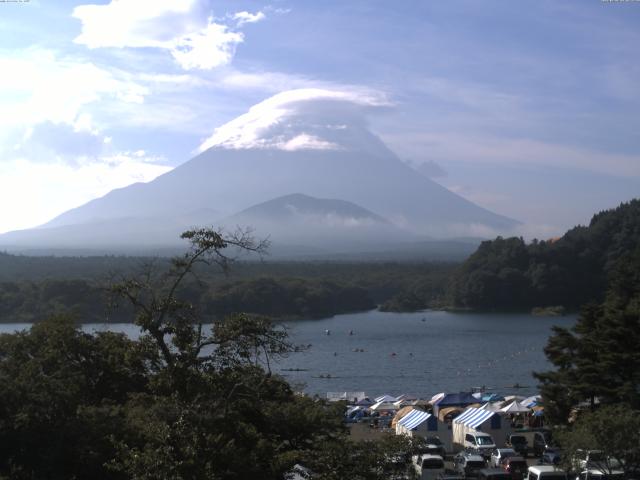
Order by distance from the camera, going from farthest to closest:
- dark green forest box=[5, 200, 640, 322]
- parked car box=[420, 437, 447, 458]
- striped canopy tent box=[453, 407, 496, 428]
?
dark green forest box=[5, 200, 640, 322]
striped canopy tent box=[453, 407, 496, 428]
parked car box=[420, 437, 447, 458]

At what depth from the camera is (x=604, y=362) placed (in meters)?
12.2

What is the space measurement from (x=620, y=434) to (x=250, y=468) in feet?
14.5

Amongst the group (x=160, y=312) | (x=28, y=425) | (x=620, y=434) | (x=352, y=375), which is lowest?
(x=352, y=375)

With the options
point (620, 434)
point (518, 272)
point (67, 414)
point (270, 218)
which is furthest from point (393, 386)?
point (270, 218)

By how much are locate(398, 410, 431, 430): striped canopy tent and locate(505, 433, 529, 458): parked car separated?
1383 mm

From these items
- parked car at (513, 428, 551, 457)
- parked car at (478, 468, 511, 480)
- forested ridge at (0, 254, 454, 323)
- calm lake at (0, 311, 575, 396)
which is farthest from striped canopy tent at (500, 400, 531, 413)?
forested ridge at (0, 254, 454, 323)

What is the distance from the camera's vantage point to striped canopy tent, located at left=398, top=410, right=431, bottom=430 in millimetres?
13844

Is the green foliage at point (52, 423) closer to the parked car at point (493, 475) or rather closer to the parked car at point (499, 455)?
the parked car at point (493, 475)

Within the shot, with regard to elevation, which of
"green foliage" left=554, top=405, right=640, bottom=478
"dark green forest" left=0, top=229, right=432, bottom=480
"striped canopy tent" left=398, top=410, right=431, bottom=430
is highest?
"dark green forest" left=0, top=229, right=432, bottom=480

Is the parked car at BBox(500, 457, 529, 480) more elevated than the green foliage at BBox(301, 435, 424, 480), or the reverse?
the green foliage at BBox(301, 435, 424, 480)

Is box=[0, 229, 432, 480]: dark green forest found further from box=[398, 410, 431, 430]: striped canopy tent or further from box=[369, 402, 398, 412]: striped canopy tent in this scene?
box=[369, 402, 398, 412]: striped canopy tent

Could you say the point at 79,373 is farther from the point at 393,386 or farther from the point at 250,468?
the point at 393,386

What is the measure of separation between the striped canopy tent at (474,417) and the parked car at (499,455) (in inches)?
69.7

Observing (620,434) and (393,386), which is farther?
(393,386)
